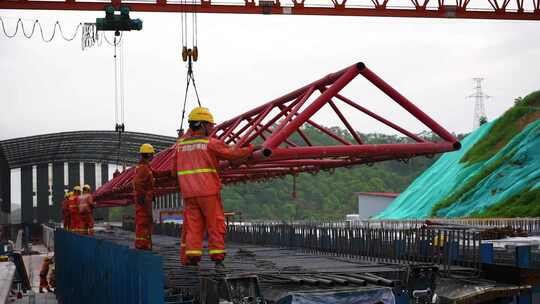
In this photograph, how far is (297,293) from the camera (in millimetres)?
9445

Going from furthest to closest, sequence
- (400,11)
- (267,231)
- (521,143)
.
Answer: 1. (521,143)
2. (400,11)
3. (267,231)

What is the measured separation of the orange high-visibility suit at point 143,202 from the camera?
14008mm

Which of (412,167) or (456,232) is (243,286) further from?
(412,167)

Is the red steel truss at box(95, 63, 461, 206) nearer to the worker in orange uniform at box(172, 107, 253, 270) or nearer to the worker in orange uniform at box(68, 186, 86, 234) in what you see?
the worker in orange uniform at box(172, 107, 253, 270)

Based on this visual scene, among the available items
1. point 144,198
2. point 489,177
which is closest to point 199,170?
point 144,198

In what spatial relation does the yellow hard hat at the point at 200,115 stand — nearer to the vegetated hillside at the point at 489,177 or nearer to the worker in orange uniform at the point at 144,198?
the worker in orange uniform at the point at 144,198

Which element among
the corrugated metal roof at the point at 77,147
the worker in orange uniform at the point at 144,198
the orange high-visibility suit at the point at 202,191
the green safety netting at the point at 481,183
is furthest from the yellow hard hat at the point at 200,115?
the green safety netting at the point at 481,183

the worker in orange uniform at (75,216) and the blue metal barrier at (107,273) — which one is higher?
the worker in orange uniform at (75,216)

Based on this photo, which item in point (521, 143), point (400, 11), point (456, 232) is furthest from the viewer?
point (521, 143)

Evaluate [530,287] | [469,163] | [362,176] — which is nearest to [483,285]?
[530,287]

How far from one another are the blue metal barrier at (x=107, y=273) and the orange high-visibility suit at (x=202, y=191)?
35.2 inches

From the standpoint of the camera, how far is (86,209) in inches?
950

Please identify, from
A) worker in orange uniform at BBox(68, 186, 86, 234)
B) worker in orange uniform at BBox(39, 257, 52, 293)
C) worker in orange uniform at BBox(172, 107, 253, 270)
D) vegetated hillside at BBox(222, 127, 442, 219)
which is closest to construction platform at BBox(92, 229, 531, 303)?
worker in orange uniform at BBox(172, 107, 253, 270)

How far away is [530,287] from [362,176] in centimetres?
11748
